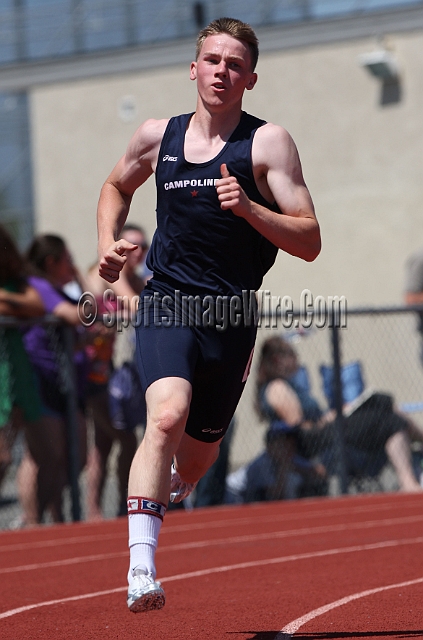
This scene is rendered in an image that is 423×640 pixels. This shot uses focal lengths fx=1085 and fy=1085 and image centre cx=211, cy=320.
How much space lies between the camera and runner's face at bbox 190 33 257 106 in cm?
447

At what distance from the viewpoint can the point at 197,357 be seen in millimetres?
4492

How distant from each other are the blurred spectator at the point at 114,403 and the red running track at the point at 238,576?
1.30ft

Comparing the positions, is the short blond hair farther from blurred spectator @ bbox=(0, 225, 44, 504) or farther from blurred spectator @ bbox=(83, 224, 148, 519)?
blurred spectator @ bbox=(83, 224, 148, 519)

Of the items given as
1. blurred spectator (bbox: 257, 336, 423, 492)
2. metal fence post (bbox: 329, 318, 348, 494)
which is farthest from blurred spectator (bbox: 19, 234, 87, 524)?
metal fence post (bbox: 329, 318, 348, 494)

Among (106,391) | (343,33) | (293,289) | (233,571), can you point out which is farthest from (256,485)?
(343,33)

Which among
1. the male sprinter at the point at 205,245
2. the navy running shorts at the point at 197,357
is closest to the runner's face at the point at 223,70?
the male sprinter at the point at 205,245

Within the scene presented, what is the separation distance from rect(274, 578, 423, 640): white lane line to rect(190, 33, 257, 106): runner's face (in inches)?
85.9

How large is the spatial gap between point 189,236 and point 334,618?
1763 millimetres

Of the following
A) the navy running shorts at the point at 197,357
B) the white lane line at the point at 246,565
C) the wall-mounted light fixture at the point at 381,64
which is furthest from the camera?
the wall-mounted light fixture at the point at 381,64

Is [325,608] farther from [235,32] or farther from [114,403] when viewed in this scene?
[114,403]

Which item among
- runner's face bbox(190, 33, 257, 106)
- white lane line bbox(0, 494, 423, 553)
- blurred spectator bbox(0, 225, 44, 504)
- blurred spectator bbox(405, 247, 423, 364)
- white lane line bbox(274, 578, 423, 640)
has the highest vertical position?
runner's face bbox(190, 33, 257, 106)

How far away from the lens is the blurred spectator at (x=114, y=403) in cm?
927

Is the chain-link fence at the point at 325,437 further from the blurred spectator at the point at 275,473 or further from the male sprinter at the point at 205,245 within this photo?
the male sprinter at the point at 205,245

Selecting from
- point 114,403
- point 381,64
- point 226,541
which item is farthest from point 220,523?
point 381,64
